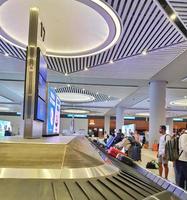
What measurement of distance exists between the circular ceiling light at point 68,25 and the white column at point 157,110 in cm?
582

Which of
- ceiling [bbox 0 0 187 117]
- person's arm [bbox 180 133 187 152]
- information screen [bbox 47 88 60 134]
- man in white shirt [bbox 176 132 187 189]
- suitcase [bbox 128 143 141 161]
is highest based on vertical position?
ceiling [bbox 0 0 187 117]

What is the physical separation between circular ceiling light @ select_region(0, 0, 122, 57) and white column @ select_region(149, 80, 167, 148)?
5819 mm

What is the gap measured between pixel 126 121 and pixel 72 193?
144 feet

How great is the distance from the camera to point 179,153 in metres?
5.77

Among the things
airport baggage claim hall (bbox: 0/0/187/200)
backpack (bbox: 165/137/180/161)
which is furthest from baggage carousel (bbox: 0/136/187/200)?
backpack (bbox: 165/137/180/161)

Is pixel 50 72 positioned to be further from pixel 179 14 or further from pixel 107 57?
pixel 179 14

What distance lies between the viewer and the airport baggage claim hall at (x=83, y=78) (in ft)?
5.22

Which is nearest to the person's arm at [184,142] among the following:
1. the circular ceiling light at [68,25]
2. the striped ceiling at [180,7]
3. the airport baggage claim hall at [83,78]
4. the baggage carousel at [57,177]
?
the airport baggage claim hall at [83,78]

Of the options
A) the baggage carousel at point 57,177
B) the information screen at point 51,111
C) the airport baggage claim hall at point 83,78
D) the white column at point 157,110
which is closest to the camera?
the baggage carousel at point 57,177

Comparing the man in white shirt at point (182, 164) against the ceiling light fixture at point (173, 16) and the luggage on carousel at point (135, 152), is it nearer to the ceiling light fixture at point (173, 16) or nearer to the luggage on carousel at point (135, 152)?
the ceiling light fixture at point (173, 16)

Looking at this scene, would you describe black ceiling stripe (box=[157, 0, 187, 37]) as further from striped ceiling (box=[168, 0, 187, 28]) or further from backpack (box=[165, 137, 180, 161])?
backpack (box=[165, 137, 180, 161])

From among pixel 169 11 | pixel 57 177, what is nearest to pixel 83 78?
pixel 169 11

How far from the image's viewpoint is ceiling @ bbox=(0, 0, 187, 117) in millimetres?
6688

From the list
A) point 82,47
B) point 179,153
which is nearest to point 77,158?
point 179,153
